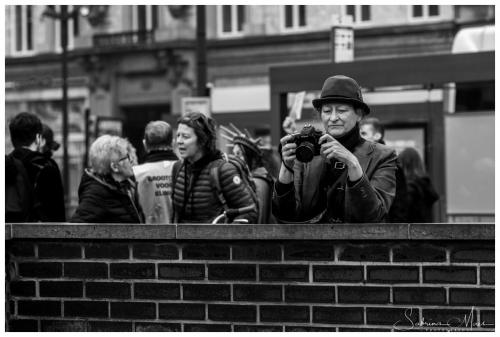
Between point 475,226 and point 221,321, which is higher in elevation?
point 475,226

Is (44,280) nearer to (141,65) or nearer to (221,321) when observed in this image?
(221,321)

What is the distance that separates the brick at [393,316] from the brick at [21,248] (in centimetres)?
148

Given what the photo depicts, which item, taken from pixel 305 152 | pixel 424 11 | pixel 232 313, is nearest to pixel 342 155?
pixel 305 152

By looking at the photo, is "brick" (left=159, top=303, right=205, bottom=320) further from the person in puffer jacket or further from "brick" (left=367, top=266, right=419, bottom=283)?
the person in puffer jacket

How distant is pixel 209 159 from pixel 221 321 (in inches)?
92.7

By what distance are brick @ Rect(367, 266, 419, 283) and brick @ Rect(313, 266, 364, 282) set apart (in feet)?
0.17

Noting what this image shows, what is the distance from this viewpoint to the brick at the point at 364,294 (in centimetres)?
461

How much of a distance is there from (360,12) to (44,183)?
28950 millimetres

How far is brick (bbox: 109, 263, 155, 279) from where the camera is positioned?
4914 mm

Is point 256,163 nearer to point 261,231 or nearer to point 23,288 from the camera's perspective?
point 23,288

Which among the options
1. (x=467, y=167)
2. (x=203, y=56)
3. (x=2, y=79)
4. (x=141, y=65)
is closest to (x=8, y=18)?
(x=141, y=65)

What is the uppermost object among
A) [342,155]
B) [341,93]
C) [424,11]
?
[424,11]

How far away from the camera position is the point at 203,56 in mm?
20281

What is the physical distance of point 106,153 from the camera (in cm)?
753
